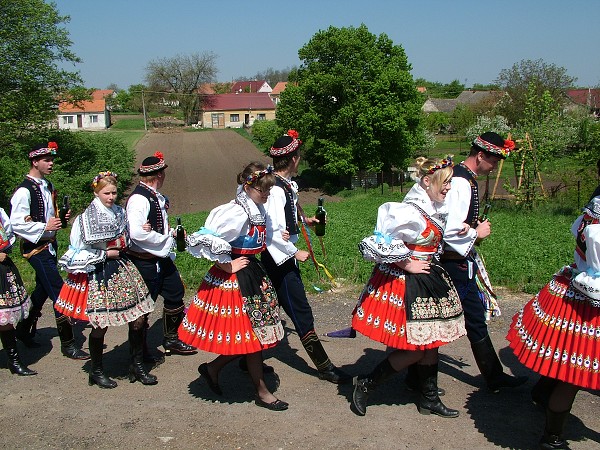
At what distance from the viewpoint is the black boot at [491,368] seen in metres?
4.38

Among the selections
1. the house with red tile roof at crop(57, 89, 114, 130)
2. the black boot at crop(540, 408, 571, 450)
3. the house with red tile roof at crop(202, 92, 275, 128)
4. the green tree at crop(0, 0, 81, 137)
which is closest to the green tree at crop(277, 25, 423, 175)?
the green tree at crop(0, 0, 81, 137)

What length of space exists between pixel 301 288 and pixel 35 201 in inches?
104

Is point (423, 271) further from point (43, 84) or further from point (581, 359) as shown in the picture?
point (43, 84)

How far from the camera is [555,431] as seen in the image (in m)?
3.55

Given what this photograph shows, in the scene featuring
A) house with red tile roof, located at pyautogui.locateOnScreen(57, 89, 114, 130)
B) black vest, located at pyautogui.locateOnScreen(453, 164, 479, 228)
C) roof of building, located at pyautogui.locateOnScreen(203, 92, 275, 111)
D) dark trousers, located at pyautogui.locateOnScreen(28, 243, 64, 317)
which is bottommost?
dark trousers, located at pyautogui.locateOnScreen(28, 243, 64, 317)

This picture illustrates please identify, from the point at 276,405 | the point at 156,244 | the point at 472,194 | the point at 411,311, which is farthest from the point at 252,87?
the point at 411,311

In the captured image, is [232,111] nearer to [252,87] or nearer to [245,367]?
[252,87]

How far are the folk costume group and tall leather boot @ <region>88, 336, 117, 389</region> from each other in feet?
0.04

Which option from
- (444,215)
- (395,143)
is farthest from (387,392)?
(395,143)

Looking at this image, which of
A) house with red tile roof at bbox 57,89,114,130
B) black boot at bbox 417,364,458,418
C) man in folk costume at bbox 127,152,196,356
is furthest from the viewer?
house with red tile roof at bbox 57,89,114,130

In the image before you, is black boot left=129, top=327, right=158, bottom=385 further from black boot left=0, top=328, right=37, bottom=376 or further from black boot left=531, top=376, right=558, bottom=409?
black boot left=531, top=376, right=558, bottom=409

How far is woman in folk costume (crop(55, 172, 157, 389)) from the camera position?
14.8ft

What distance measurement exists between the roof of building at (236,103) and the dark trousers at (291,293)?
254ft

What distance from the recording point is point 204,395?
4.54 m
